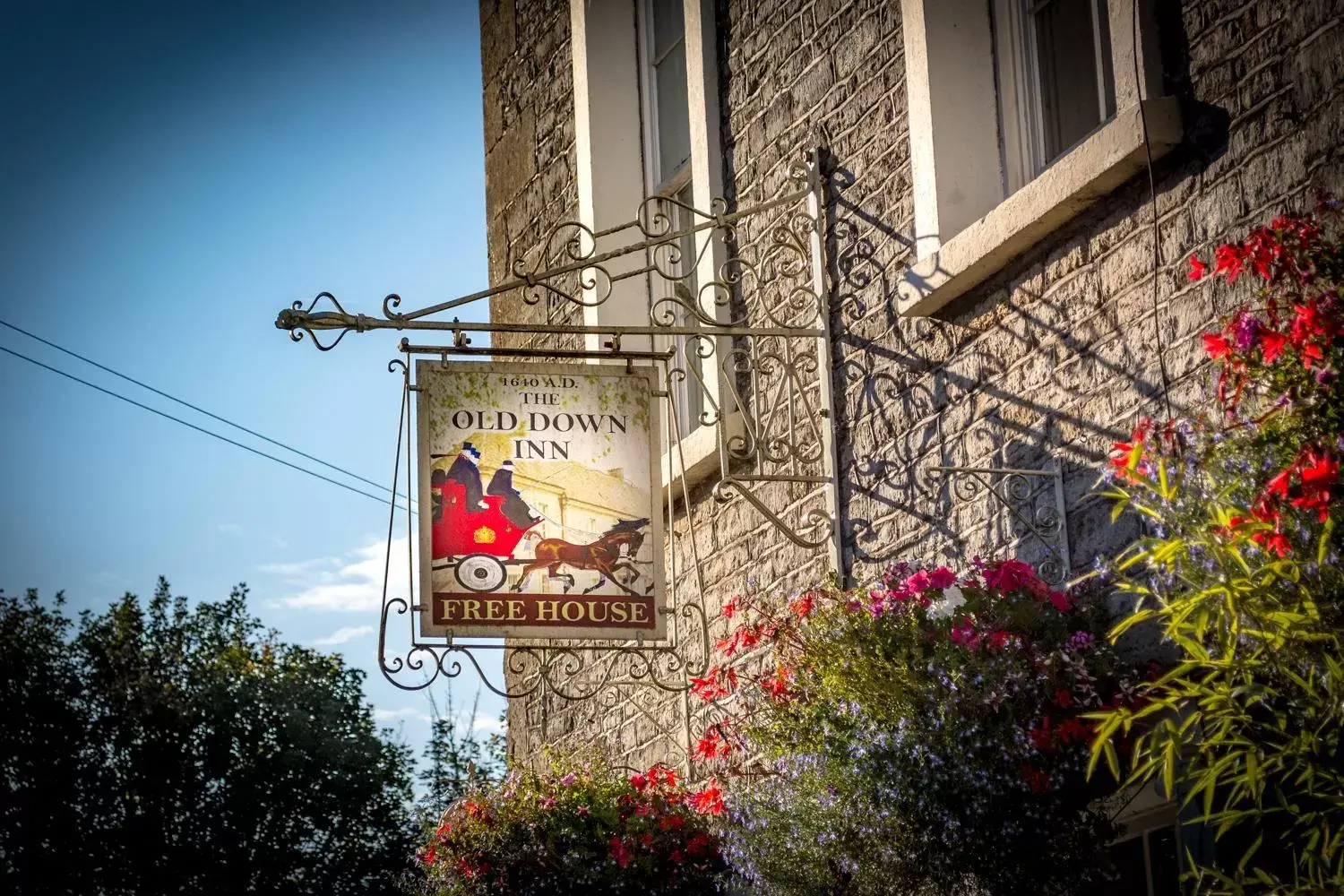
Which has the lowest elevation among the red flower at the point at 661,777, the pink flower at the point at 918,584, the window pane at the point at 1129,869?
the window pane at the point at 1129,869

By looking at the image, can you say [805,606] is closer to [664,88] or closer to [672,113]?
[672,113]

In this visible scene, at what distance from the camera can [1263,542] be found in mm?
4137

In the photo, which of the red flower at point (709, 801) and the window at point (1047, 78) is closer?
the window at point (1047, 78)

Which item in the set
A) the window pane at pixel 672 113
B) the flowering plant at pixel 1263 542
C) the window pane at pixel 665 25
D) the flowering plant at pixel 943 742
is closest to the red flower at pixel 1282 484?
the flowering plant at pixel 1263 542

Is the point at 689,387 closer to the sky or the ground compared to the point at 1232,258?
closer to the sky

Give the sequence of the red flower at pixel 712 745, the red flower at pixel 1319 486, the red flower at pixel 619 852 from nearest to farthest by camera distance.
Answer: the red flower at pixel 1319 486 < the red flower at pixel 712 745 < the red flower at pixel 619 852

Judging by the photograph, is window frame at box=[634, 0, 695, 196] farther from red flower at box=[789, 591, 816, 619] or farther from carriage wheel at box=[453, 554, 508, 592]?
red flower at box=[789, 591, 816, 619]

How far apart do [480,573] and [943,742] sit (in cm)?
200

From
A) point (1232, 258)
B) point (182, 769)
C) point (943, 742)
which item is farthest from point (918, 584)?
point (182, 769)

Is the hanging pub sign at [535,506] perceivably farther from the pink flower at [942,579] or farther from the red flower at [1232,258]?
the red flower at [1232,258]

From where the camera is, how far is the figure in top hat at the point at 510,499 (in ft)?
21.7

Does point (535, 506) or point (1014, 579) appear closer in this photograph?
point (1014, 579)

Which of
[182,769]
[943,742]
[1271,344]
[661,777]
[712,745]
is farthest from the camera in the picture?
[182,769]

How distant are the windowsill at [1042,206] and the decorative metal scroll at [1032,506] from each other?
2.18 ft
